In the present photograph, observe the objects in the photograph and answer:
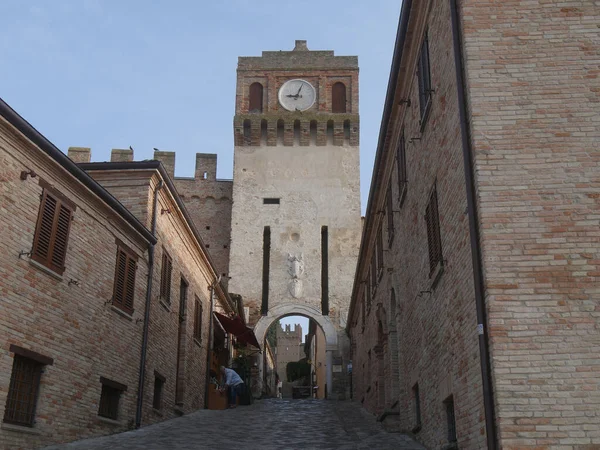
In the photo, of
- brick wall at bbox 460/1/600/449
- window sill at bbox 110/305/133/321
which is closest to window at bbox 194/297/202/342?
window sill at bbox 110/305/133/321

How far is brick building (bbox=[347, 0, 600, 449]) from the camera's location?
754 cm

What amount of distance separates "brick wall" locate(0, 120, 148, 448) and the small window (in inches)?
5.1

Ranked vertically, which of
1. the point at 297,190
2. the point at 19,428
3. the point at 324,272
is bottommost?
the point at 19,428

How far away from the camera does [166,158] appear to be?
3744cm

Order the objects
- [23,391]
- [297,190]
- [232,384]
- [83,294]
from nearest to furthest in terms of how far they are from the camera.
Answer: [23,391], [83,294], [232,384], [297,190]

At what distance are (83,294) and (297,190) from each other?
23333mm

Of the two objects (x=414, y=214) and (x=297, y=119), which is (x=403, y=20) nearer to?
(x=414, y=214)

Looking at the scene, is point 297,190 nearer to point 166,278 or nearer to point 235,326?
point 235,326

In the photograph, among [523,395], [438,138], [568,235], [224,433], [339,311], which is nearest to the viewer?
[523,395]

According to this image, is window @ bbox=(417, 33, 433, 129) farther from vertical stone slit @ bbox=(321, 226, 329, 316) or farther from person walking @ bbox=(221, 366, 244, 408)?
vertical stone slit @ bbox=(321, 226, 329, 316)

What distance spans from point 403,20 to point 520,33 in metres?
3.34

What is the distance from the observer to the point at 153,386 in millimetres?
16984

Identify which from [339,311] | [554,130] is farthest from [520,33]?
[339,311]

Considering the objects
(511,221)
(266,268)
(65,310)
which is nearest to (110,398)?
(65,310)
